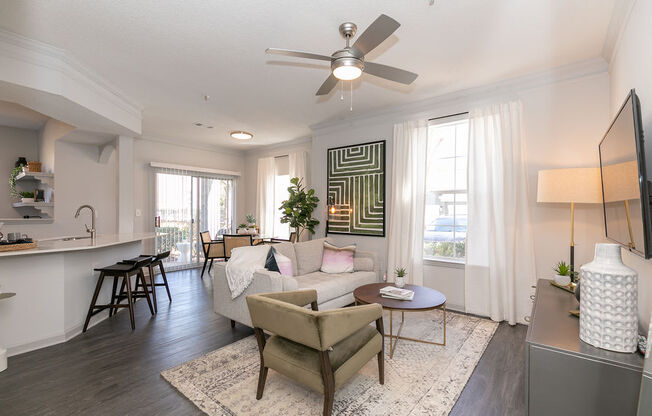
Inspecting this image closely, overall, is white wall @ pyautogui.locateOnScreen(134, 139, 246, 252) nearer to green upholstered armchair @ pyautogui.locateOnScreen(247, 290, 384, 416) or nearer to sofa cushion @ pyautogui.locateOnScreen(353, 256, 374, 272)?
A: sofa cushion @ pyautogui.locateOnScreen(353, 256, 374, 272)

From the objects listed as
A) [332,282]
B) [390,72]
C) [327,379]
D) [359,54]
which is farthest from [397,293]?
[359,54]

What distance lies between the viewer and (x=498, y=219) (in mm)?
3480

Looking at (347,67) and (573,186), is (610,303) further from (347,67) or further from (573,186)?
(347,67)

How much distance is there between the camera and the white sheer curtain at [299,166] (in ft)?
20.0

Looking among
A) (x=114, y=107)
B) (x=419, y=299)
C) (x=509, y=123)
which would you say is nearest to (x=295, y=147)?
(x=114, y=107)

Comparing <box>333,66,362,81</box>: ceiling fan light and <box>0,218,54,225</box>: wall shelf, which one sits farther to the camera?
<box>0,218,54,225</box>: wall shelf

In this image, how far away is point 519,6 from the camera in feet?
7.24

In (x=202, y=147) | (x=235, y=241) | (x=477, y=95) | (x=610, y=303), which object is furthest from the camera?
(x=202, y=147)

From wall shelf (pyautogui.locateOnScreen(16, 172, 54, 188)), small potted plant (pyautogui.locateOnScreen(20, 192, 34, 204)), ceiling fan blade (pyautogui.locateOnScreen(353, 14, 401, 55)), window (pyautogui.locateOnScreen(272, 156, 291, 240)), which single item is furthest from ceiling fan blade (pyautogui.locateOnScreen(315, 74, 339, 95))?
small potted plant (pyautogui.locateOnScreen(20, 192, 34, 204))

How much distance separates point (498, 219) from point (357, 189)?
2067 millimetres

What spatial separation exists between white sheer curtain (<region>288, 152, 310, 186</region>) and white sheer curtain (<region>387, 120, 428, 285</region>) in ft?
7.38

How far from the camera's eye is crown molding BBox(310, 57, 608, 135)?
307 centimetres

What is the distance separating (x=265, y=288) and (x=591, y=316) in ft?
7.73

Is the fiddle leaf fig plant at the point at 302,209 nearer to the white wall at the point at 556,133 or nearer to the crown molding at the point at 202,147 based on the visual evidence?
the white wall at the point at 556,133
